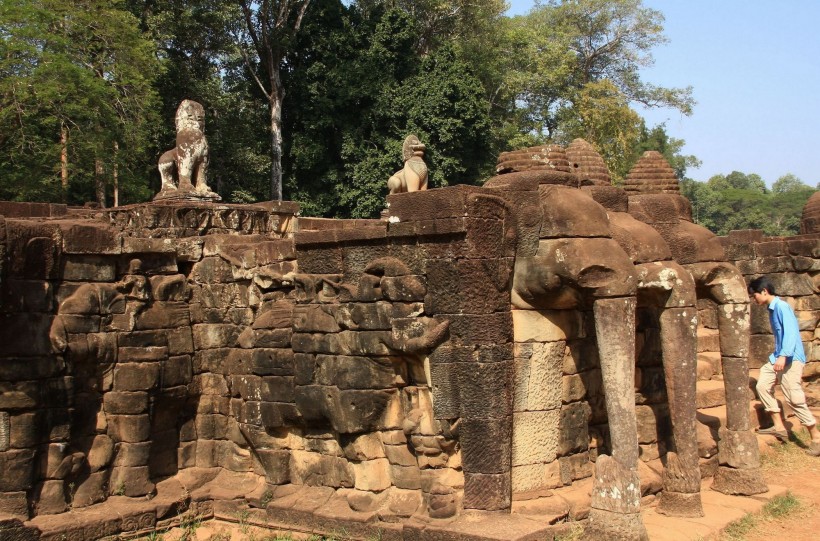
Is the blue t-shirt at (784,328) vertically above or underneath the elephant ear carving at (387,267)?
underneath

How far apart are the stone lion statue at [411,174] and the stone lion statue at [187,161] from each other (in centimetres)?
281

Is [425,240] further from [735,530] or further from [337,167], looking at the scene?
[337,167]

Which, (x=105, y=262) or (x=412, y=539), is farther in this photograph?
(x=105, y=262)

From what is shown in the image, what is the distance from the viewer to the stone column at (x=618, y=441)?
6789mm

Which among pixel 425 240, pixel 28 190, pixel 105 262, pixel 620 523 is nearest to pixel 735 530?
pixel 620 523

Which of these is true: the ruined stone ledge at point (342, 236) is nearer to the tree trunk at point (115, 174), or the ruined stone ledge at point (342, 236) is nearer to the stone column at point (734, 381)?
the stone column at point (734, 381)

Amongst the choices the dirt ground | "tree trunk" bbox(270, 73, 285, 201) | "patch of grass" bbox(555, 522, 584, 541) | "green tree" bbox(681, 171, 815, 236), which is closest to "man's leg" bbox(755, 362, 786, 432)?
the dirt ground

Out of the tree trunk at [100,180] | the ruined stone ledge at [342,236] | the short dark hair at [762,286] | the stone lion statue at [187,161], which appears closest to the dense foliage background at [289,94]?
the tree trunk at [100,180]

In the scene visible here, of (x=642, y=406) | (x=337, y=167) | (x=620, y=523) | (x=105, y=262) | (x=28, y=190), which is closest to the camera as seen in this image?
(x=620, y=523)

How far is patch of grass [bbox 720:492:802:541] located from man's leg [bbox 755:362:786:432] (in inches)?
89.0

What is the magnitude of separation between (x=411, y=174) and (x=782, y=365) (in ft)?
16.6

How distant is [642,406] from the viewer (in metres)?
9.20

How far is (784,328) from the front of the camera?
1049cm

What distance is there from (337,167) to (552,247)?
21.4 m
